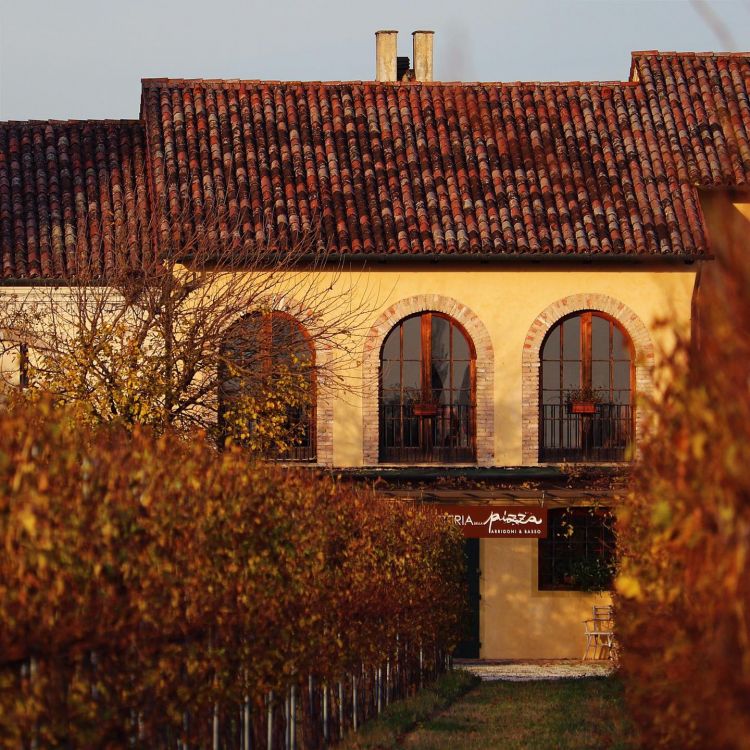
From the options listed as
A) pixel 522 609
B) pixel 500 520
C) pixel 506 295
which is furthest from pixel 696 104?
pixel 522 609

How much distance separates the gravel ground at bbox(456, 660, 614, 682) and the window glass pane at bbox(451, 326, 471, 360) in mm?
4961

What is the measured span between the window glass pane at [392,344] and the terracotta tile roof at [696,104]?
5408 millimetres

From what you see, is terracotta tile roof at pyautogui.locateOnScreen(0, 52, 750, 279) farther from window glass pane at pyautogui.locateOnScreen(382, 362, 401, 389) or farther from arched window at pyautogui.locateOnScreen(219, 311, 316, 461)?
arched window at pyautogui.locateOnScreen(219, 311, 316, 461)

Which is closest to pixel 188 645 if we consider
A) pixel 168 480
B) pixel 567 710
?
pixel 168 480

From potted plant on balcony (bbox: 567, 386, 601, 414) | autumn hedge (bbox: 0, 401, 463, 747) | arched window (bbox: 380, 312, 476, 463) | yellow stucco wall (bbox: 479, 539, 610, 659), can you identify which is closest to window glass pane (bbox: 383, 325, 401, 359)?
arched window (bbox: 380, 312, 476, 463)

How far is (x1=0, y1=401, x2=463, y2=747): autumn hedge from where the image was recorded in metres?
6.25

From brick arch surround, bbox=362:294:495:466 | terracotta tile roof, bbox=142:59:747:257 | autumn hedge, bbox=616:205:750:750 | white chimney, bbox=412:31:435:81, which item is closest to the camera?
autumn hedge, bbox=616:205:750:750

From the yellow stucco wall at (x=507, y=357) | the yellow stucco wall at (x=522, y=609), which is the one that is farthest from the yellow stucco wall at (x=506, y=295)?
the yellow stucco wall at (x=522, y=609)

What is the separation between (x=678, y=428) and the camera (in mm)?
6160

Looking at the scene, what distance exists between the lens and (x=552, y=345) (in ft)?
81.6

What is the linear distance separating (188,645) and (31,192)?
1801cm

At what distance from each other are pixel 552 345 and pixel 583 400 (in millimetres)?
1035

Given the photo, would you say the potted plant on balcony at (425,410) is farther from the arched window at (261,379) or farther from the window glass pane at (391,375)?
the arched window at (261,379)

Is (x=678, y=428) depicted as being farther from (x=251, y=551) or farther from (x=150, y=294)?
(x=150, y=294)
